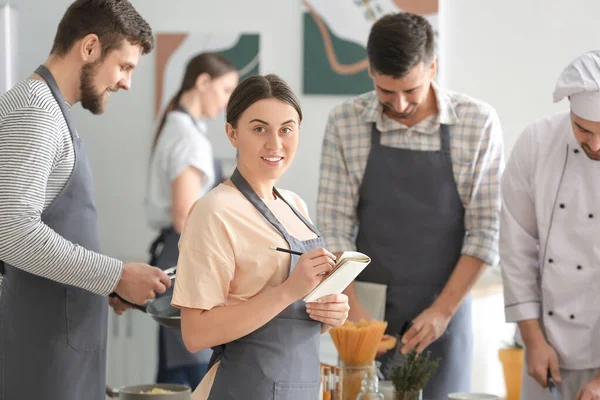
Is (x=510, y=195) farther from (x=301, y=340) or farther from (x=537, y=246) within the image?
(x=301, y=340)

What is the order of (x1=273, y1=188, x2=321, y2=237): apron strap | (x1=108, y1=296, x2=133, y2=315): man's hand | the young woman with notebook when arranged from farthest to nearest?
(x1=108, y1=296, x2=133, y2=315): man's hand < (x1=273, y1=188, x2=321, y2=237): apron strap < the young woman with notebook

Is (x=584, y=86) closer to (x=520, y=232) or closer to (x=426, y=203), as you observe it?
(x=520, y=232)

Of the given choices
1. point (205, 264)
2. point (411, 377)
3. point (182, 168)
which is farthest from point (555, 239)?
point (182, 168)

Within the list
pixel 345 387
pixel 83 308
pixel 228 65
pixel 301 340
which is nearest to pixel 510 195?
pixel 345 387

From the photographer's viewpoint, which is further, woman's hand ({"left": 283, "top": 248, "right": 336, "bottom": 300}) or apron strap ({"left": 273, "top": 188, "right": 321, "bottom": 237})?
apron strap ({"left": 273, "top": 188, "right": 321, "bottom": 237})

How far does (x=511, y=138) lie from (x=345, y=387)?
215cm

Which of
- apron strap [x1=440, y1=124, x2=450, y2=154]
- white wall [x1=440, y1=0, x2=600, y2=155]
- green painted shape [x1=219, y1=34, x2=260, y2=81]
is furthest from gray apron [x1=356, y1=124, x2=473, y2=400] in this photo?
green painted shape [x1=219, y1=34, x2=260, y2=81]

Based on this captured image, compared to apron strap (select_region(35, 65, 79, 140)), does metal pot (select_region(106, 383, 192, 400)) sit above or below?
below

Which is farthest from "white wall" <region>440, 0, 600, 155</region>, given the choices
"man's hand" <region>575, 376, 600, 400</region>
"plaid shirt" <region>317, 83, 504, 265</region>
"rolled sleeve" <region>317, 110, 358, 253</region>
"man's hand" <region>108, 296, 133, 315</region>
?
"man's hand" <region>108, 296, 133, 315</region>

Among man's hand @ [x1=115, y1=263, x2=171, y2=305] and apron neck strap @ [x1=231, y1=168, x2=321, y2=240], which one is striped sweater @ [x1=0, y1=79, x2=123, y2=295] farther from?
apron neck strap @ [x1=231, y1=168, x2=321, y2=240]

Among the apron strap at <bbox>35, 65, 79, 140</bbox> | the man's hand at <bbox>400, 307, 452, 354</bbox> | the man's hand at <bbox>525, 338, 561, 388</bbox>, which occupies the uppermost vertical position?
the apron strap at <bbox>35, 65, 79, 140</bbox>

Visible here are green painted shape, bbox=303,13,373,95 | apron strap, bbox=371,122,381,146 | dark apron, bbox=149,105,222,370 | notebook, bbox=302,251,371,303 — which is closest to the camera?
notebook, bbox=302,251,371,303

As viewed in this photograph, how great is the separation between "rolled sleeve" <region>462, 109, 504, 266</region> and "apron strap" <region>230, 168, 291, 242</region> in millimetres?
933

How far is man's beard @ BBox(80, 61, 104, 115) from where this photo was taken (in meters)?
2.10
